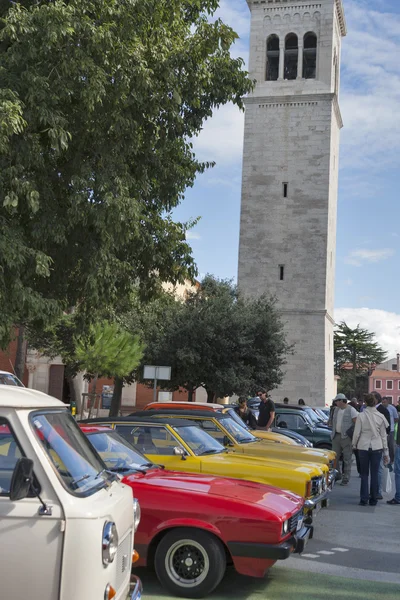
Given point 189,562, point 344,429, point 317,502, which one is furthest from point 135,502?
point 344,429

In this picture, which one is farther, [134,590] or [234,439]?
[234,439]

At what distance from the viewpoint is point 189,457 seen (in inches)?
333

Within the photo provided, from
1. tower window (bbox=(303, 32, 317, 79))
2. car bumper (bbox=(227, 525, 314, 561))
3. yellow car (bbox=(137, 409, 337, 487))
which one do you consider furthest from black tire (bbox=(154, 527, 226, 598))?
tower window (bbox=(303, 32, 317, 79))

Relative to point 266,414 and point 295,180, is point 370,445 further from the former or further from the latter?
point 295,180

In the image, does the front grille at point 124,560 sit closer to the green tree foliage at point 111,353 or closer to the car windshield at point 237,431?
the car windshield at point 237,431

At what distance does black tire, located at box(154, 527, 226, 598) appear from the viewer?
620cm

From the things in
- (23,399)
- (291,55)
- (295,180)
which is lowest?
(23,399)

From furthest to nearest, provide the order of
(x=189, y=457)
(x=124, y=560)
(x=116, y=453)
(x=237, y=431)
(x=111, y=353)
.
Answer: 1. (x=111, y=353)
2. (x=237, y=431)
3. (x=189, y=457)
4. (x=116, y=453)
5. (x=124, y=560)

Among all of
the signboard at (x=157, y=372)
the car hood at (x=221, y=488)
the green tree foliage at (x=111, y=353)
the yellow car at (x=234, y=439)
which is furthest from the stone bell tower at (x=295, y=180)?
the car hood at (x=221, y=488)

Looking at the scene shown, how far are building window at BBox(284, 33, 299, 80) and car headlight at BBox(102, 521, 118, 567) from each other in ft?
155

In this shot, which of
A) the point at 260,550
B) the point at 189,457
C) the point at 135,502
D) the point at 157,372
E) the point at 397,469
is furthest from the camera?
the point at 157,372

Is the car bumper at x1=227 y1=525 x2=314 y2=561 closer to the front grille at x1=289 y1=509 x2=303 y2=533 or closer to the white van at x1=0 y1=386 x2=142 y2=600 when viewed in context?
the front grille at x1=289 y1=509 x2=303 y2=533

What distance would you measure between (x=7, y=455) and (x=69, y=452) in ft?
1.23

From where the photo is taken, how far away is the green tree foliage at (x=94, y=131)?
11.4 m
